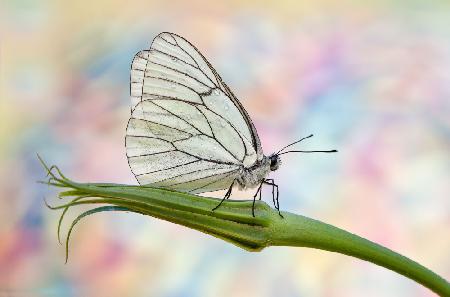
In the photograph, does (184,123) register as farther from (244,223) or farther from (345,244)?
(345,244)

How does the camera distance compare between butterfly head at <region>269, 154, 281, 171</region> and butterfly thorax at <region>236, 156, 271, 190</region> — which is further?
→ butterfly head at <region>269, 154, 281, 171</region>

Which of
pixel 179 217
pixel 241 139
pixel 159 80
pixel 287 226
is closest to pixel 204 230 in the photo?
pixel 179 217

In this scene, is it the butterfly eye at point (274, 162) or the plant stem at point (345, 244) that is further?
the butterfly eye at point (274, 162)

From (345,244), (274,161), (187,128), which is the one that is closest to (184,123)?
(187,128)

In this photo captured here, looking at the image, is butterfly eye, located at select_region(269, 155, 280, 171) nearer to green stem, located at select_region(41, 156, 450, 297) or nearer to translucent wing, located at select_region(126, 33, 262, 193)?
translucent wing, located at select_region(126, 33, 262, 193)

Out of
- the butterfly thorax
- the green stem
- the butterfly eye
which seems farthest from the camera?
the butterfly eye

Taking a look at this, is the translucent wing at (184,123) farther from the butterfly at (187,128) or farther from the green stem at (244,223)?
the green stem at (244,223)

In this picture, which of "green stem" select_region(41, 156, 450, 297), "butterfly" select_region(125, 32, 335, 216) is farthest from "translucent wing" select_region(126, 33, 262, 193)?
"green stem" select_region(41, 156, 450, 297)

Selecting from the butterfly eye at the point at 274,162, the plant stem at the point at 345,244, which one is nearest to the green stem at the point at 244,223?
the plant stem at the point at 345,244

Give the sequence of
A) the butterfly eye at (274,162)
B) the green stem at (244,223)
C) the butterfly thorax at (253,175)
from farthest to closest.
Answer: the butterfly eye at (274,162)
the butterfly thorax at (253,175)
the green stem at (244,223)

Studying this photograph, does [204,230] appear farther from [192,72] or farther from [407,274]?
[192,72]
